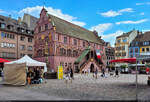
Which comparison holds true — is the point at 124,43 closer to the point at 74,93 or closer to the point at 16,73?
the point at 16,73

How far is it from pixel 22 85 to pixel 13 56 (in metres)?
34.8

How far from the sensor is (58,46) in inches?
1551

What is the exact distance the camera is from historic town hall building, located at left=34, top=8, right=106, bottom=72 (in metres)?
38.6

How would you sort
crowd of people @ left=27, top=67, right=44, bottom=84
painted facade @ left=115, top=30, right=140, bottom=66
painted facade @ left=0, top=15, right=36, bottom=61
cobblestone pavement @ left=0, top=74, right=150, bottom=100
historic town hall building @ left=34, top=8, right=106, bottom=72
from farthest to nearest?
painted facade @ left=115, top=30, right=140, bottom=66 < painted facade @ left=0, top=15, right=36, bottom=61 < historic town hall building @ left=34, top=8, right=106, bottom=72 < crowd of people @ left=27, top=67, right=44, bottom=84 < cobblestone pavement @ left=0, top=74, right=150, bottom=100

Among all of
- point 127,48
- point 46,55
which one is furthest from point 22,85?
point 127,48

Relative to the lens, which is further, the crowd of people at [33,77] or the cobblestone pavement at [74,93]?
the crowd of people at [33,77]

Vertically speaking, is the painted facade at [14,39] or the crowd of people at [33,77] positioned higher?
the painted facade at [14,39]

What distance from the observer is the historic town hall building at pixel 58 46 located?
38.6m

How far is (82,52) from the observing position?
48688 mm

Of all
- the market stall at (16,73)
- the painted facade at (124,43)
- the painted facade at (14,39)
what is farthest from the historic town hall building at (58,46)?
the painted facade at (124,43)

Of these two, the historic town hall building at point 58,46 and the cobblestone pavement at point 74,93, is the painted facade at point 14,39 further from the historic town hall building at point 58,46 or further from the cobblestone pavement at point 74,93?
the cobblestone pavement at point 74,93

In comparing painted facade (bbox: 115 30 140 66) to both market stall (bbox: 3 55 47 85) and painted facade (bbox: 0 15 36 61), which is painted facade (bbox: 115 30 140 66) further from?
market stall (bbox: 3 55 47 85)

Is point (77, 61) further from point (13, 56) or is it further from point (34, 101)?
point (34, 101)

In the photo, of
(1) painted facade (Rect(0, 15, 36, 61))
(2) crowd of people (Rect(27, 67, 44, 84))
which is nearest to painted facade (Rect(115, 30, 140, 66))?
(1) painted facade (Rect(0, 15, 36, 61))
